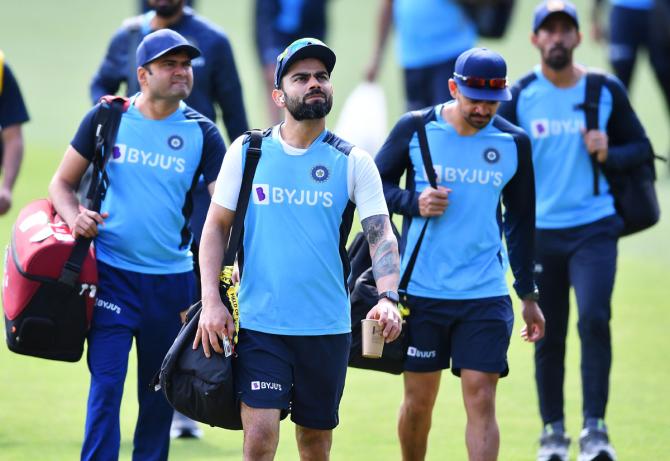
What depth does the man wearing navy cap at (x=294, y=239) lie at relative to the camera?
661 cm

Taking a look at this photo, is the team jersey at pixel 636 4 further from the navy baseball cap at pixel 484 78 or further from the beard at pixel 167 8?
the navy baseball cap at pixel 484 78

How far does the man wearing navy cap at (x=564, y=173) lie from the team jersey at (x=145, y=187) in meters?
2.24

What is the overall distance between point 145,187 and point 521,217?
195 cm

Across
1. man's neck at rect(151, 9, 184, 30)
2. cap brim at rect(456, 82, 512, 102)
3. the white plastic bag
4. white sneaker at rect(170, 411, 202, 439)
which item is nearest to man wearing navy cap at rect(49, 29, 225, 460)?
cap brim at rect(456, 82, 512, 102)

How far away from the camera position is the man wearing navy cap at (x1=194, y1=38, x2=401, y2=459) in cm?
661

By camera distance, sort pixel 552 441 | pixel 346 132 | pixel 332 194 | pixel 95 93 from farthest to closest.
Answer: pixel 346 132, pixel 95 93, pixel 552 441, pixel 332 194

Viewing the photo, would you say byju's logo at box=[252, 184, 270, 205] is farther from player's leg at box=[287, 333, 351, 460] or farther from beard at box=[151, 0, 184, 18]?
beard at box=[151, 0, 184, 18]

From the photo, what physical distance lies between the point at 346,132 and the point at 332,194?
890 centimetres

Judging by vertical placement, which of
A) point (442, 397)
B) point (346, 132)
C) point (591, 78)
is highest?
point (591, 78)

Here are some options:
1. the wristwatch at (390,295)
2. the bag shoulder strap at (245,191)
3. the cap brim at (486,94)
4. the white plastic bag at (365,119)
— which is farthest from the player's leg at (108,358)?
the white plastic bag at (365,119)

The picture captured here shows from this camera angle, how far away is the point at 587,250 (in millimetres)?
8812

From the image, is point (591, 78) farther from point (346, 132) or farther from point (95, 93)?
point (346, 132)

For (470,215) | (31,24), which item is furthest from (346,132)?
(31,24)

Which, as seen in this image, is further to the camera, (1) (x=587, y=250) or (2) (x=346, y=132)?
(2) (x=346, y=132)
